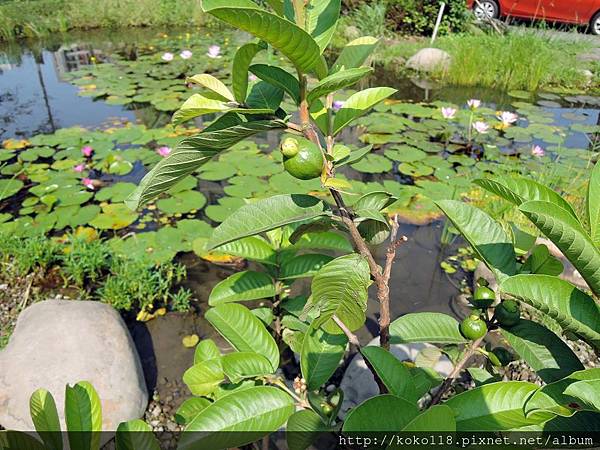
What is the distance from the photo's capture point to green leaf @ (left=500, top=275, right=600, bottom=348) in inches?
20.1

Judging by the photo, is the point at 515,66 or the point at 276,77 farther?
the point at 515,66

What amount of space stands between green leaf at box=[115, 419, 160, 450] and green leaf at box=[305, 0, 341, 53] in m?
0.61

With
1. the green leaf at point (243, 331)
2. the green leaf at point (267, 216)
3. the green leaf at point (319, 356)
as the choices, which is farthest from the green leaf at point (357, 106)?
the green leaf at point (243, 331)

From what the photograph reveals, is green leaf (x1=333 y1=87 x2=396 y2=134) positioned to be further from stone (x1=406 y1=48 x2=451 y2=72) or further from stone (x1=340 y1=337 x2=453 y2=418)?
stone (x1=406 y1=48 x2=451 y2=72)

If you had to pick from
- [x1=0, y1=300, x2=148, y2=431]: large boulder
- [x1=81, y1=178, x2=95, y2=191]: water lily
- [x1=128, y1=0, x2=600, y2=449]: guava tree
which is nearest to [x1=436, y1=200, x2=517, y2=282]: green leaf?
[x1=128, y1=0, x2=600, y2=449]: guava tree

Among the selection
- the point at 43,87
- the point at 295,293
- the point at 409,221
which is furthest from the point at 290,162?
the point at 43,87

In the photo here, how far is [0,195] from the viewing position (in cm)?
269

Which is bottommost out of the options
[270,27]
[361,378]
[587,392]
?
[361,378]

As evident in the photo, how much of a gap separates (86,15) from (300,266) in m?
8.97

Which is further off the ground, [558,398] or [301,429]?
[558,398]

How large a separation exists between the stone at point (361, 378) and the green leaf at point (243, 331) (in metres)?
0.88

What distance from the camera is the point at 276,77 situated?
542mm

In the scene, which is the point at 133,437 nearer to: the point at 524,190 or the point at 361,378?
the point at 524,190

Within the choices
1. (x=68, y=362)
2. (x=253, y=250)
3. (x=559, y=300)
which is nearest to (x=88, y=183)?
(x=68, y=362)
